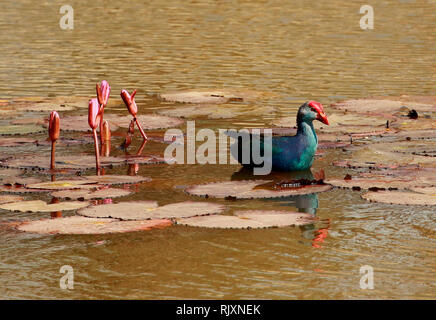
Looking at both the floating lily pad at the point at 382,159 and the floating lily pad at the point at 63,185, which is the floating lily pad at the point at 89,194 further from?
the floating lily pad at the point at 382,159

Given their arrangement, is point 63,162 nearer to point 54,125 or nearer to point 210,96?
point 54,125

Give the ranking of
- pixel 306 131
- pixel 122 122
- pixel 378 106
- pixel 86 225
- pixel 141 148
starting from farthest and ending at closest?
pixel 378 106 → pixel 122 122 → pixel 141 148 → pixel 306 131 → pixel 86 225

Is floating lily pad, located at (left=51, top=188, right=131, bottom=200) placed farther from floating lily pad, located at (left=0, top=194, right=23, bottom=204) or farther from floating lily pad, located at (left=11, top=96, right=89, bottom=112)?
floating lily pad, located at (left=11, top=96, right=89, bottom=112)

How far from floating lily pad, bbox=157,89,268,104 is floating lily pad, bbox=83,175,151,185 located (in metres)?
4.95

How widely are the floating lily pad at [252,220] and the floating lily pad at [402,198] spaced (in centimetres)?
96

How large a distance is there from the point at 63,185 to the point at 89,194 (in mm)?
413

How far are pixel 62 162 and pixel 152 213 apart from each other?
2.58 meters

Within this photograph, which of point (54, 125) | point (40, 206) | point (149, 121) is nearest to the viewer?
point (40, 206)

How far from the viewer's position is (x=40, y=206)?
28.1ft

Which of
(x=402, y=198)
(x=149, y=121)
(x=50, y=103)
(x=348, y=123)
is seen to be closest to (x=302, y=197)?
(x=402, y=198)

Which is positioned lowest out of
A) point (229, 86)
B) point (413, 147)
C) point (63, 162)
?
point (63, 162)

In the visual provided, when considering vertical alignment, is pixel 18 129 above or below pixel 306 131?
below

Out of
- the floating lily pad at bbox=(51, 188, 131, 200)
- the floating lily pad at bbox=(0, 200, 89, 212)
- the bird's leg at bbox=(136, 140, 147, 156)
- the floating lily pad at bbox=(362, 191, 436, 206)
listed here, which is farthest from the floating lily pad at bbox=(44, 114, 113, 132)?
the floating lily pad at bbox=(362, 191, 436, 206)

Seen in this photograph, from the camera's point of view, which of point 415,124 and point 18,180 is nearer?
point 18,180
